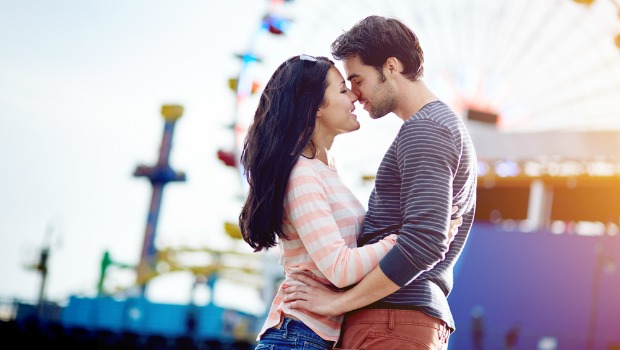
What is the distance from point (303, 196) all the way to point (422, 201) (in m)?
0.31

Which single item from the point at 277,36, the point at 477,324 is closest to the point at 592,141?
the point at 477,324

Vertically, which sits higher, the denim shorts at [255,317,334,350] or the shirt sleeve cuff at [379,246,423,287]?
the shirt sleeve cuff at [379,246,423,287]

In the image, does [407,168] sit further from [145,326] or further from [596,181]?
[145,326]

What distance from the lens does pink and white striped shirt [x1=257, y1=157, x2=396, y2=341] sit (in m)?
2.30

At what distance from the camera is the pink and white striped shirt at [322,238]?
2.30 metres

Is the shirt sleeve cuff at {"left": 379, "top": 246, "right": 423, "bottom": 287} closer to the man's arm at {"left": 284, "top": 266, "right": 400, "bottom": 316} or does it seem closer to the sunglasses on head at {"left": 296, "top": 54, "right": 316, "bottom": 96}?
the man's arm at {"left": 284, "top": 266, "right": 400, "bottom": 316}

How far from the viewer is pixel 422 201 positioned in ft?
7.23

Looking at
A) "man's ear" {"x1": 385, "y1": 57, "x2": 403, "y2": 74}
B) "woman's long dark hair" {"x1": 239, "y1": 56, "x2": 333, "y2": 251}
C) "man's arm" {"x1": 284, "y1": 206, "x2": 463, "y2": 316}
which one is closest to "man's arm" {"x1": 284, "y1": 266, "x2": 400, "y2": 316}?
"man's arm" {"x1": 284, "y1": 206, "x2": 463, "y2": 316}

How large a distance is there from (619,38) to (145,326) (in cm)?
1774

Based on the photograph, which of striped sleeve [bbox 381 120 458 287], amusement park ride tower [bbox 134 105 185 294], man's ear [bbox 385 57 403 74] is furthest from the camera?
amusement park ride tower [bbox 134 105 185 294]

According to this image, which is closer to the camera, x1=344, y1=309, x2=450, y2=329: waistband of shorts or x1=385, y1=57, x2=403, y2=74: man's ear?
x1=344, y1=309, x2=450, y2=329: waistband of shorts

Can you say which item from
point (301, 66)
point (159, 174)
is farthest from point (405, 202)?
point (159, 174)

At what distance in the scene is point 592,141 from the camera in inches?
783

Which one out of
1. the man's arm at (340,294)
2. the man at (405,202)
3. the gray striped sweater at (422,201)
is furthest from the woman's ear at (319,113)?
the man's arm at (340,294)
